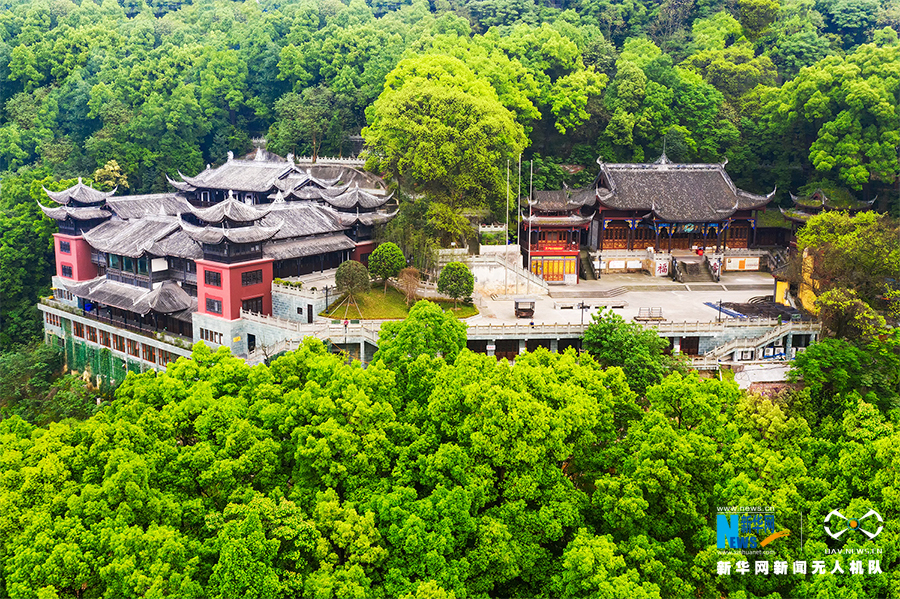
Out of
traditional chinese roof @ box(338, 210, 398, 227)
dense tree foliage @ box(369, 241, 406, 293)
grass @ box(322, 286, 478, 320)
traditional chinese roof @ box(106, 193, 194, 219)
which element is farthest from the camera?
traditional chinese roof @ box(106, 193, 194, 219)

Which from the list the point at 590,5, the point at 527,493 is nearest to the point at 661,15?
the point at 590,5

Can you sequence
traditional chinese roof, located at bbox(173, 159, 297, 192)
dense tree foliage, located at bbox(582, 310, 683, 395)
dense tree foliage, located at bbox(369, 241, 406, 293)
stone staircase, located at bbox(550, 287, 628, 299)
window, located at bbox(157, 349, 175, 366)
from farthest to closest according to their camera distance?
traditional chinese roof, located at bbox(173, 159, 297, 192) < stone staircase, located at bbox(550, 287, 628, 299) < dense tree foliage, located at bbox(369, 241, 406, 293) < window, located at bbox(157, 349, 175, 366) < dense tree foliage, located at bbox(582, 310, 683, 395)

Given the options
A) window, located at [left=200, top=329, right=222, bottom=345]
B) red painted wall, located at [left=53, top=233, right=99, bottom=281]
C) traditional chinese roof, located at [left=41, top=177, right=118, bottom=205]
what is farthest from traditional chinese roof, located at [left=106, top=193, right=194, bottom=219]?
window, located at [left=200, top=329, right=222, bottom=345]

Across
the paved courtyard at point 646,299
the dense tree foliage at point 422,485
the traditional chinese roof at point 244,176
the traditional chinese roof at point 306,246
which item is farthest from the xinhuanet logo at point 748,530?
the traditional chinese roof at point 244,176

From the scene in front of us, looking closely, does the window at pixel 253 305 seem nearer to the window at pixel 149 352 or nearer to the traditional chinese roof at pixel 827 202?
the window at pixel 149 352

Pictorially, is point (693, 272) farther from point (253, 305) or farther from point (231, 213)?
point (231, 213)

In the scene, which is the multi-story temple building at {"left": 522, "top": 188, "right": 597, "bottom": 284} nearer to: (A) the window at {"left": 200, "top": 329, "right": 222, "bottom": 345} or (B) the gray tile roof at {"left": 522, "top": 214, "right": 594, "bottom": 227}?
(B) the gray tile roof at {"left": 522, "top": 214, "right": 594, "bottom": 227}
